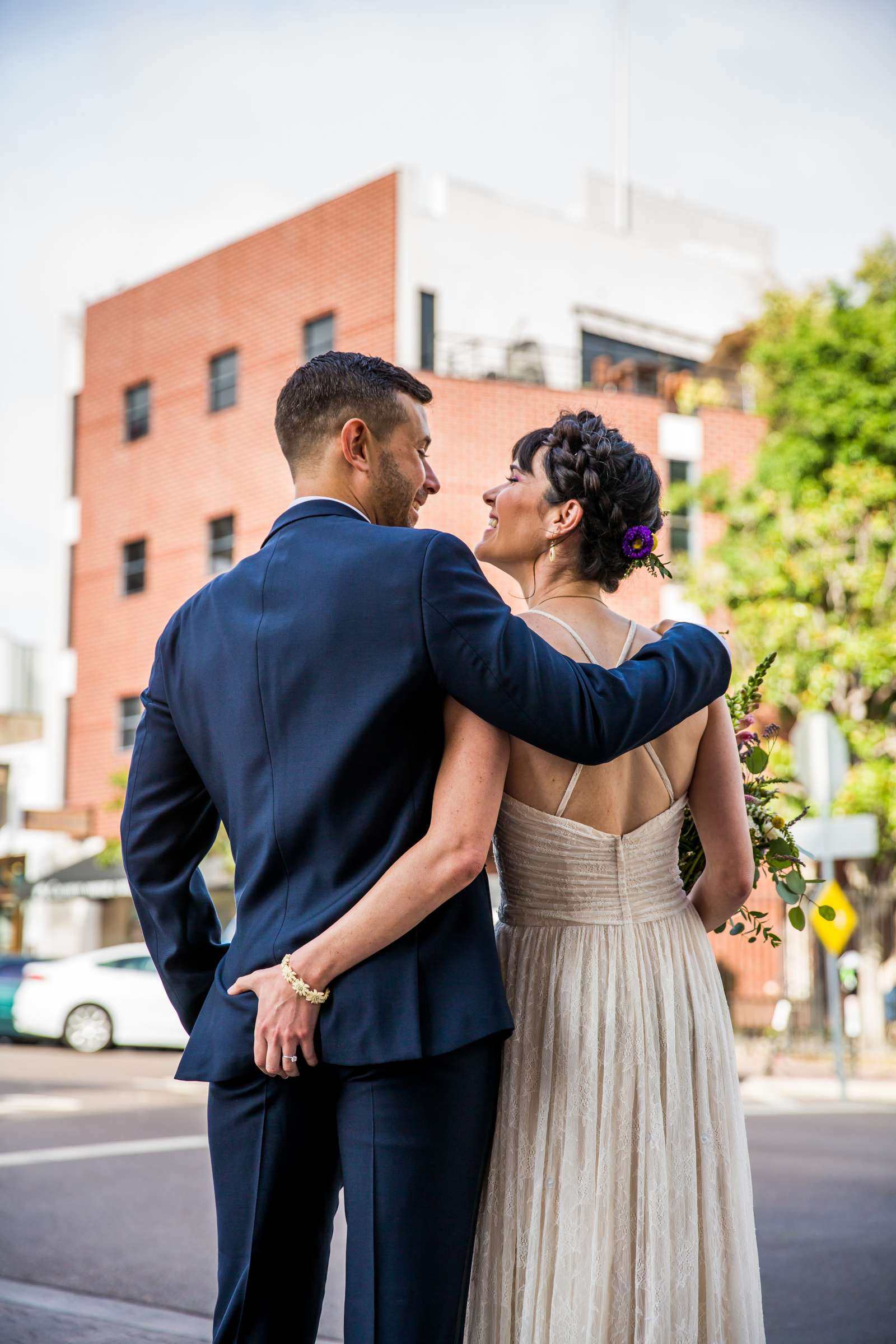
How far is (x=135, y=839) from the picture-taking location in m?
2.57

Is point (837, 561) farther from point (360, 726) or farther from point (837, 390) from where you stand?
point (360, 726)

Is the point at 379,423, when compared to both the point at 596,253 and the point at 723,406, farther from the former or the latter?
the point at 596,253

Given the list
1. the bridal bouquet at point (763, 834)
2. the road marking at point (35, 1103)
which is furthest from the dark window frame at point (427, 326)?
the bridal bouquet at point (763, 834)

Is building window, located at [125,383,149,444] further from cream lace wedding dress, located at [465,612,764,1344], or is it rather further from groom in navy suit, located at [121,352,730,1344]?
groom in navy suit, located at [121,352,730,1344]

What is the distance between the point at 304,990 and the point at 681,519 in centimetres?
2399

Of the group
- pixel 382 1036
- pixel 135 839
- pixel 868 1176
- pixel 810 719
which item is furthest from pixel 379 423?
pixel 810 719

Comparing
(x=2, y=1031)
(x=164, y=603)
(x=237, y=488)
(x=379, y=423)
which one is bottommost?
(x=2, y=1031)

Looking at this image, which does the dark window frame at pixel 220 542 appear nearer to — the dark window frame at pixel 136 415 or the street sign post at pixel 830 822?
the dark window frame at pixel 136 415

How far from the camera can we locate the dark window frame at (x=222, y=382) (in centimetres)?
2869

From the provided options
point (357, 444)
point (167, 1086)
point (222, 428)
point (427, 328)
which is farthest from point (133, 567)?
point (357, 444)

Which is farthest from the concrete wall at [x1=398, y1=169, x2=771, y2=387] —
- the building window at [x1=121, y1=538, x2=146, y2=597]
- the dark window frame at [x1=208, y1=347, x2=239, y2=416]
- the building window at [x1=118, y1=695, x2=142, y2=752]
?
the building window at [x1=118, y1=695, x2=142, y2=752]

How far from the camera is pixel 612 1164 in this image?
102 inches

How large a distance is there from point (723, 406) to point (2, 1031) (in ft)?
52.9

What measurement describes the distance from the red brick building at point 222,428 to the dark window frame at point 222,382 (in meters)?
0.03
